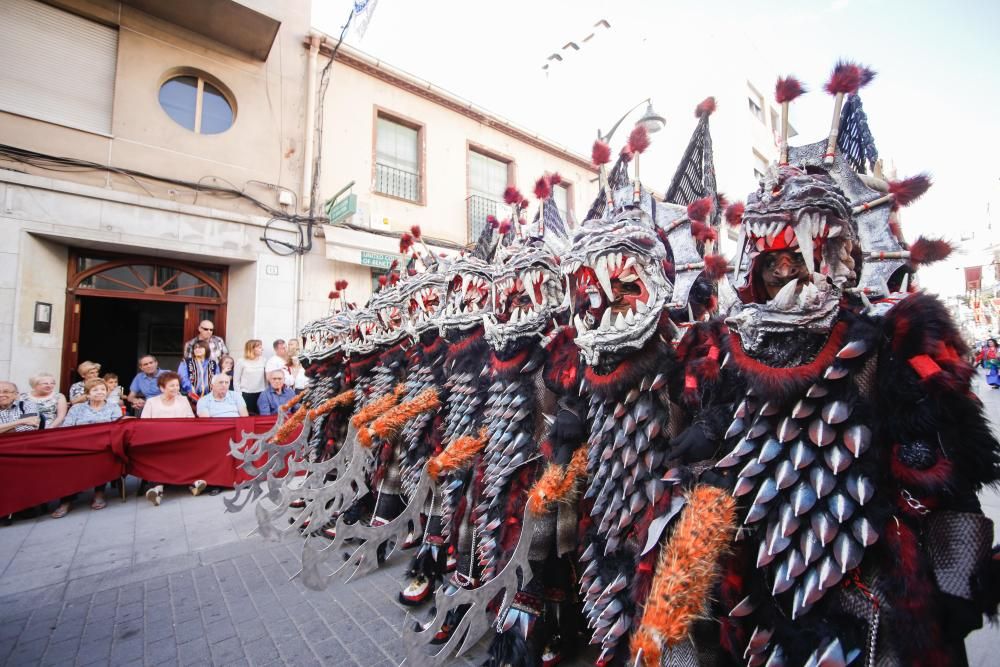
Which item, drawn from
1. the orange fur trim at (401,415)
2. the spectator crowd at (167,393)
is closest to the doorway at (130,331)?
the spectator crowd at (167,393)

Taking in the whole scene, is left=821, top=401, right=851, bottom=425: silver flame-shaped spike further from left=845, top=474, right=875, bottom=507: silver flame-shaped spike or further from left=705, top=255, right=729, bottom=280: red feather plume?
left=705, top=255, right=729, bottom=280: red feather plume

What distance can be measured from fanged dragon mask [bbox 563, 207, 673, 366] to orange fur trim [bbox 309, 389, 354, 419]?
3006 mm

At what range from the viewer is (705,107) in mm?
2205

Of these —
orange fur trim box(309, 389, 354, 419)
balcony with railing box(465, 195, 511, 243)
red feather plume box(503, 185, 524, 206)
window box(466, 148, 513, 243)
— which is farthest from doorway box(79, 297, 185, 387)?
red feather plume box(503, 185, 524, 206)

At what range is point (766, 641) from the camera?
1.23 m

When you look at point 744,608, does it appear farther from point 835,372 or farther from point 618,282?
point 618,282

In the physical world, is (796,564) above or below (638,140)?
below

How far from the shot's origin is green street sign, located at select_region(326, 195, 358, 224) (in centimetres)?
796

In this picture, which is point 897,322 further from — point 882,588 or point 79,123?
point 79,123

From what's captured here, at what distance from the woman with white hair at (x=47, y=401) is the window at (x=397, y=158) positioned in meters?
6.26

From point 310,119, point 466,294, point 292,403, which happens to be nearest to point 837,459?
point 466,294

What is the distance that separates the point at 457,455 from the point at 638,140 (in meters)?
1.89

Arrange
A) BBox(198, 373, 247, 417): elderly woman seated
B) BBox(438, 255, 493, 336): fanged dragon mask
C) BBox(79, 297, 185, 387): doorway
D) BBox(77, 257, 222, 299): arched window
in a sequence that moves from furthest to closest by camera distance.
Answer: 1. BBox(79, 297, 185, 387): doorway
2. BBox(77, 257, 222, 299): arched window
3. BBox(198, 373, 247, 417): elderly woman seated
4. BBox(438, 255, 493, 336): fanged dragon mask

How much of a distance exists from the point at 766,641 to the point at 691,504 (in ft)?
1.26
